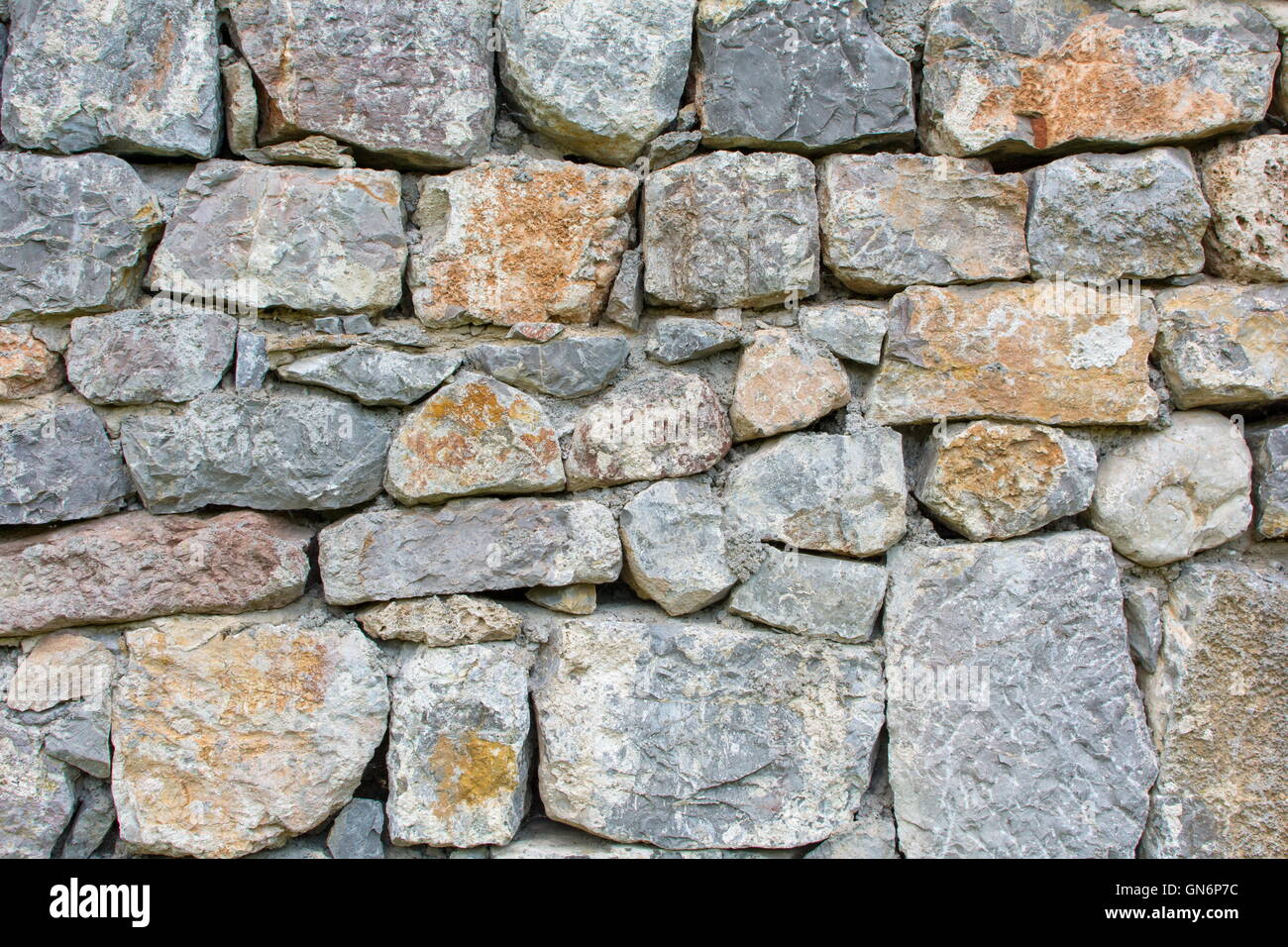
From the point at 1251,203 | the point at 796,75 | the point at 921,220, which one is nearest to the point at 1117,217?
the point at 1251,203

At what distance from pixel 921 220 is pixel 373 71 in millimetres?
1257

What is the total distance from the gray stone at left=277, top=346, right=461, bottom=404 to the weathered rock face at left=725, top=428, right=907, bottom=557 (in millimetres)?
743

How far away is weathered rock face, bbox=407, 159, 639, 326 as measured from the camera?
191 cm

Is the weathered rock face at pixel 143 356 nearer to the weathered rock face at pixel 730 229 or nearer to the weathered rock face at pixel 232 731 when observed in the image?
the weathered rock face at pixel 232 731

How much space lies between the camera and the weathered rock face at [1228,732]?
1913 millimetres

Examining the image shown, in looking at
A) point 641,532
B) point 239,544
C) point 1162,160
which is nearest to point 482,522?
point 641,532

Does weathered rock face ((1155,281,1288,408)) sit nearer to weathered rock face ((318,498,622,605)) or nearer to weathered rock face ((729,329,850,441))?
weathered rock face ((729,329,850,441))

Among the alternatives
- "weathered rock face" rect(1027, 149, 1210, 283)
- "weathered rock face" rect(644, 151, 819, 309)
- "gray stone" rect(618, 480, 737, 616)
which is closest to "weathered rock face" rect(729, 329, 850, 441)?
"weathered rock face" rect(644, 151, 819, 309)

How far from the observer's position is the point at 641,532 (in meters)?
1.91

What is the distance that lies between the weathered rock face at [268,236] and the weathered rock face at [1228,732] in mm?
2072

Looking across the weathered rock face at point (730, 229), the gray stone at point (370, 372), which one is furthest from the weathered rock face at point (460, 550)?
the weathered rock face at point (730, 229)

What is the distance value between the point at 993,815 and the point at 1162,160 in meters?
1.52

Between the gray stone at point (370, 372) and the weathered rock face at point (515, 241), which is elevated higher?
the weathered rock face at point (515, 241)

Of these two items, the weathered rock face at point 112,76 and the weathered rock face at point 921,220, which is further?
the weathered rock face at point 921,220
